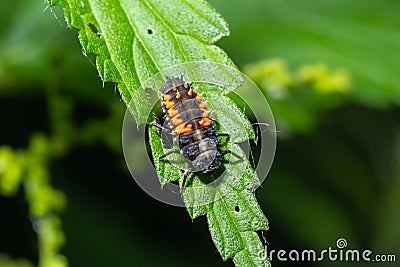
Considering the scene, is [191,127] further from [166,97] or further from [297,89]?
[297,89]

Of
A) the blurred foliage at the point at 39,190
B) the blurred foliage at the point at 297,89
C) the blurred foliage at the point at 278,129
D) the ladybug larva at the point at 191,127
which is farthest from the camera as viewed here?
the blurred foliage at the point at 278,129

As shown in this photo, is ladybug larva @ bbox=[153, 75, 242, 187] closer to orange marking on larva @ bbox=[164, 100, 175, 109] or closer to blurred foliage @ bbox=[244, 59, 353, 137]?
orange marking on larva @ bbox=[164, 100, 175, 109]

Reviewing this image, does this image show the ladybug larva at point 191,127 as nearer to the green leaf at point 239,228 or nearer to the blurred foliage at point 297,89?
the green leaf at point 239,228

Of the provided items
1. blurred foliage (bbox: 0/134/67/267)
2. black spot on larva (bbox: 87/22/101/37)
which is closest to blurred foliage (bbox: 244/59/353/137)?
blurred foliage (bbox: 0/134/67/267)

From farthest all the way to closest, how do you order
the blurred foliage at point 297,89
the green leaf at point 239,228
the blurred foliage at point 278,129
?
the blurred foliage at point 278,129
the blurred foliage at point 297,89
the green leaf at point 239,228

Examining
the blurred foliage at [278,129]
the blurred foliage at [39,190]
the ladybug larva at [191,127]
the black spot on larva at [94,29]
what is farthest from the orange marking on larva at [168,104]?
the blurred foliage at [278,129]

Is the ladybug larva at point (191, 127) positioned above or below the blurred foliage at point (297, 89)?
above
